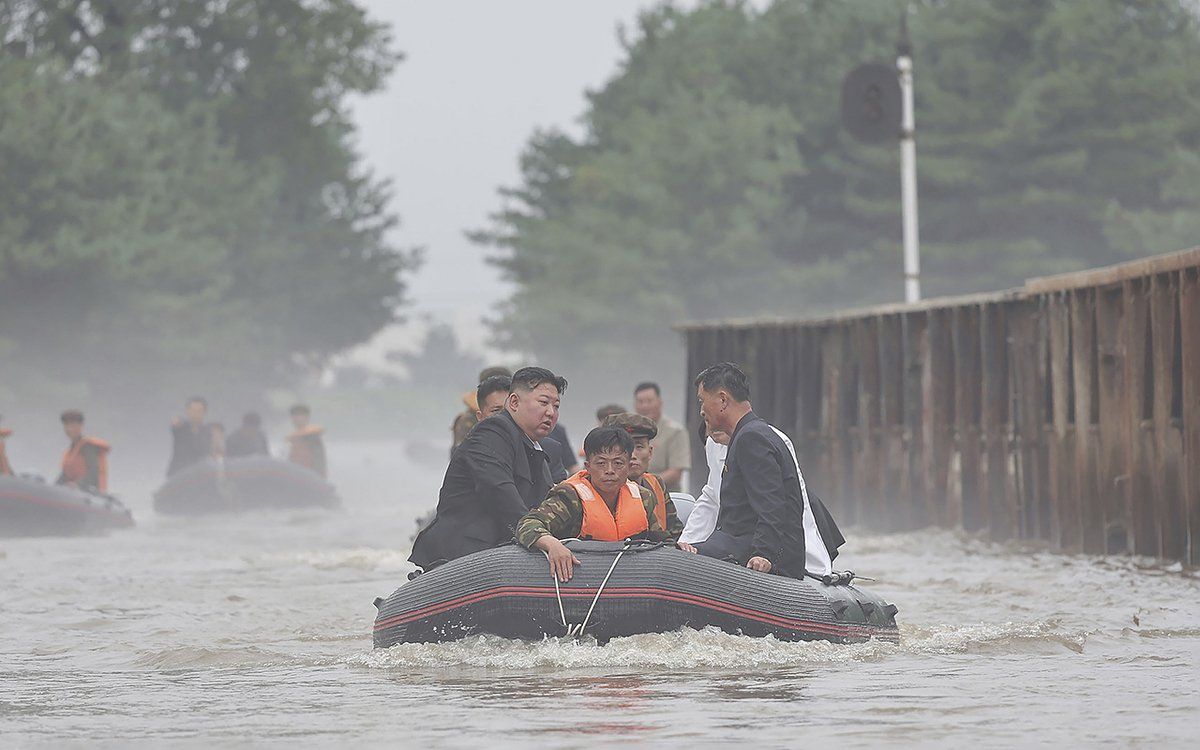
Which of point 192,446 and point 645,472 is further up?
point 192,446

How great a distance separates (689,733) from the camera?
28.8 feet

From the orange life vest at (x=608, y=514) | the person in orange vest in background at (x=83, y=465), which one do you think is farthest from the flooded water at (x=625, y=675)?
the person in orange vest in background at (x=83, y=465)

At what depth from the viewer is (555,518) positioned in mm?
11641

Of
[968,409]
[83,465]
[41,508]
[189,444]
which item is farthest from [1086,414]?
[189,444]

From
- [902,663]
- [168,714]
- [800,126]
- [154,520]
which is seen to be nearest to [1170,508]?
[902,663]

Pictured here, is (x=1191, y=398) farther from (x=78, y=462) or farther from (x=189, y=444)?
(x=189, y=444)

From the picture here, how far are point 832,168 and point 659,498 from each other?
57.4 m

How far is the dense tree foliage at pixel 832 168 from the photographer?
61.9 meters

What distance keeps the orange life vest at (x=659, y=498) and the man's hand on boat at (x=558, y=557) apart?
2.77ft

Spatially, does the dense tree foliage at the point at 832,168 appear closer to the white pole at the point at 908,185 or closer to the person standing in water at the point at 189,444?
Result: the white pole at the point at 908,185

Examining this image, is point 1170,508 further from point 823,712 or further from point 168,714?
point 168,714

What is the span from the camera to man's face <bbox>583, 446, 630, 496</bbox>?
37.6ft

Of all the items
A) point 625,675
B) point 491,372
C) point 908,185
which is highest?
point 908,185

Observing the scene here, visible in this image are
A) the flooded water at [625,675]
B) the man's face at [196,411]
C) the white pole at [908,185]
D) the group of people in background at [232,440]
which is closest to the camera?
the flooded water at [625,675]
